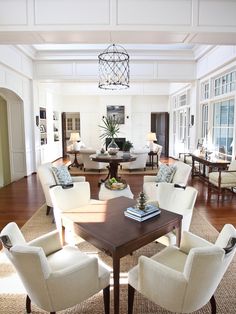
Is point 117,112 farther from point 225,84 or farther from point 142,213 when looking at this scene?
point 142,213

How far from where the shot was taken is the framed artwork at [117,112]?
12062 millimetres

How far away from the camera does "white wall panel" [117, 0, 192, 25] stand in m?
3.31

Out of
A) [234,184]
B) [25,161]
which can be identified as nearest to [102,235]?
[234,184]

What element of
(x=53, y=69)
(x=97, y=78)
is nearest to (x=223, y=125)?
(x=97, y=78)

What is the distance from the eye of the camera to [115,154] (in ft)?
20.6

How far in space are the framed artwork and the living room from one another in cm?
20

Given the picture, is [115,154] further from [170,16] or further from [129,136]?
[129,136]

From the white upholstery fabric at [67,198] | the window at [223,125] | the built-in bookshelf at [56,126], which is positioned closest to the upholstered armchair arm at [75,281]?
the white upholstery fabric at [67,198]

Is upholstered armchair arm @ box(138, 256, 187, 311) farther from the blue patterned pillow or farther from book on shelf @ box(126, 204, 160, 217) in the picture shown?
the blue patterned pillow

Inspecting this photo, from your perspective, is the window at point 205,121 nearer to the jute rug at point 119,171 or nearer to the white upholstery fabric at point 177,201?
the jute rug at point 119,171

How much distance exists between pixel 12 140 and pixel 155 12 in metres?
5.52

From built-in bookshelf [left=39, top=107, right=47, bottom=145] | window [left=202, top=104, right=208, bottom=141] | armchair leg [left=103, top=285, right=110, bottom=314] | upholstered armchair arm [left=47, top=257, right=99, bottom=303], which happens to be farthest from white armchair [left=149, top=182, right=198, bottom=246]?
built-in bookshelf [left=39, top=107, right=47, bottom=145]

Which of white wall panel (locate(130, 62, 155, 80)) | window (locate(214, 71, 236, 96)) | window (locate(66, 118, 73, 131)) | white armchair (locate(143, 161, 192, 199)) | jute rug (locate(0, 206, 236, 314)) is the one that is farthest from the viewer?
window (locate(66, 118, 73, 131))

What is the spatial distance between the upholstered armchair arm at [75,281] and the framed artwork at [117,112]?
10568 millimetres
